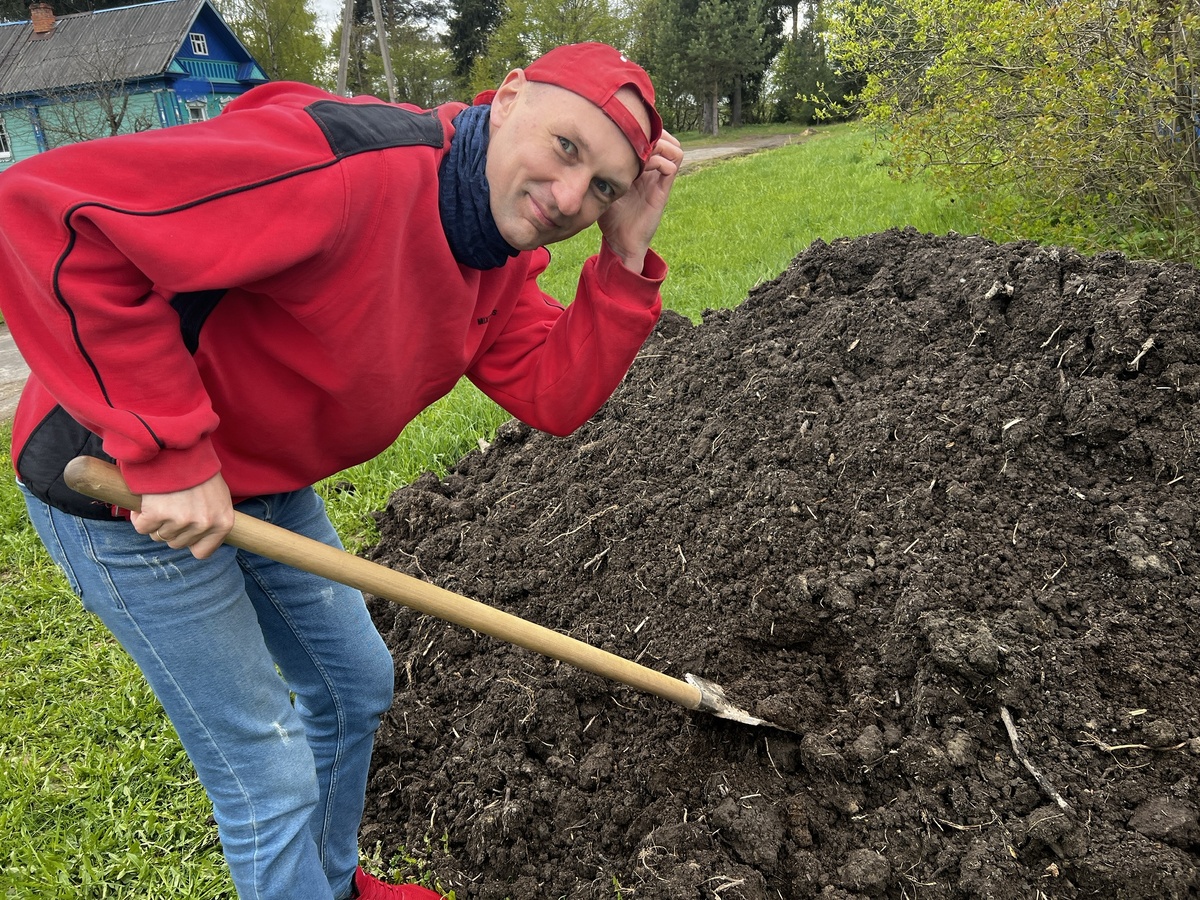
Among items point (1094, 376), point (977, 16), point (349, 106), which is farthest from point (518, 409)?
point (977, 16)

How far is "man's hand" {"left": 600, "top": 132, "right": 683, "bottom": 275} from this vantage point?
187 cm

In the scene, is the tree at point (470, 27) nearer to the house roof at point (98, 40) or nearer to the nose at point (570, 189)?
the house roof at point (98, 40)

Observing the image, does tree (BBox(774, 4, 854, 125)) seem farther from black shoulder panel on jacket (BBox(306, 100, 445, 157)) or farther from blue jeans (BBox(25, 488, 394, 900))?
blue jeans (BBox(25, 488, 394, 900))

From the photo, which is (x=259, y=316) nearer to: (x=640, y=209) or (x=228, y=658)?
(x=228, y=658)

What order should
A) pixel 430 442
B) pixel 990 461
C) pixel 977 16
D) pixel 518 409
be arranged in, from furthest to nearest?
1. pixel 977 16
2. pixel 430 442
3. pixel 990 461
4. pixel 518 409

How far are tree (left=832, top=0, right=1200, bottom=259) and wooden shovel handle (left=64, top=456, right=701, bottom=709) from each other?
378cm

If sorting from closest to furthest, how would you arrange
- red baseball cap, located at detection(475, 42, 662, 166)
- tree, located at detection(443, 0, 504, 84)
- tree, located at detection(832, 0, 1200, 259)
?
red baseball cap, located at detection(475, 42, 662, 166) → tree, located at detection(832, 0, 1200, 259) → tree, located at detection(443, 0, 504, 84)

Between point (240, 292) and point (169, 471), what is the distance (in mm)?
354

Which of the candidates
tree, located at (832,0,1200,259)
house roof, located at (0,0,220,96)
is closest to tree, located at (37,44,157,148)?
house roof, located at (0,0,220,96)

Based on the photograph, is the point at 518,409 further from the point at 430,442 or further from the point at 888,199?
the point at 888,199

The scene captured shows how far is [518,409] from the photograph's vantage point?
225cm

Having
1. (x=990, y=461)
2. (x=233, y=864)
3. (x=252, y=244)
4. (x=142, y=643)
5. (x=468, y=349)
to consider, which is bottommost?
(x=233, y=864)

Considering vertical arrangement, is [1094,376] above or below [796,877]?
above

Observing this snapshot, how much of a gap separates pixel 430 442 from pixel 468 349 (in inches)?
108
